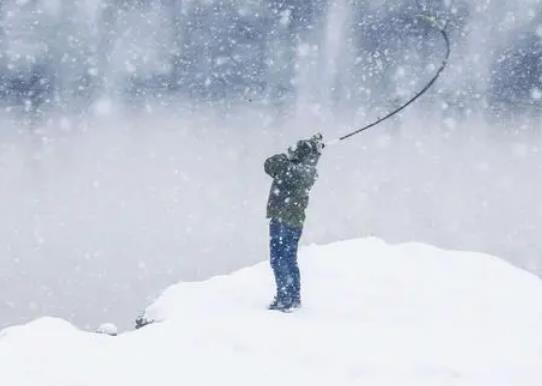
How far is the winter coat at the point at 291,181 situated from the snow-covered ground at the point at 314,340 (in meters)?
0.99

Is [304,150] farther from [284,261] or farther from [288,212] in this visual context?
[284,261]

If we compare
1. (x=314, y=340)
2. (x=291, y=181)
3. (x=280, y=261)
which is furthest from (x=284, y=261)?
(x=314, y=340)

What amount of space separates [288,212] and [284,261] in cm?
50

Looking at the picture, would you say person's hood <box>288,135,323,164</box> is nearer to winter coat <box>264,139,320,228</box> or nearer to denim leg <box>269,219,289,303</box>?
winter coat <box>264,139,320,228</box>

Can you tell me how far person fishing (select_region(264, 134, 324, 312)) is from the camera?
22.7 ft

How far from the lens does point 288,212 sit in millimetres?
6930

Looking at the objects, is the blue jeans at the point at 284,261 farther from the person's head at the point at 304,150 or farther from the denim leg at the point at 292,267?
the person's head at the point at 304,150

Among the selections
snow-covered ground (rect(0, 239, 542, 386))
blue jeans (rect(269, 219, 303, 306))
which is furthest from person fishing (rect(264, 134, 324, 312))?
snow-covered ground (rect(0, 239, 542, 386))

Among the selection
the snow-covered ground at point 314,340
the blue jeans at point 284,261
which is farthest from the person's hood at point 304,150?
the snow-covered ground at point 314,340

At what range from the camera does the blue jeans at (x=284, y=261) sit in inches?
272

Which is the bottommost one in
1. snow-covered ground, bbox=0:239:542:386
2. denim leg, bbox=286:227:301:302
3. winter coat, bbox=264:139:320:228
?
snow-covered ground, bbox=0:239:542:386

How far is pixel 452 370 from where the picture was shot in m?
4.69

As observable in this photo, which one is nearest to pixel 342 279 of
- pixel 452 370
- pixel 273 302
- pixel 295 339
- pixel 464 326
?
pixel 273 302

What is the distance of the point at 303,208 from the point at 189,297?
5.87ft
